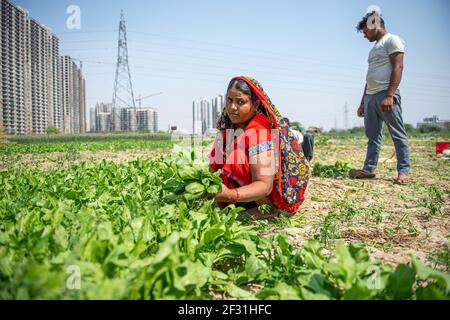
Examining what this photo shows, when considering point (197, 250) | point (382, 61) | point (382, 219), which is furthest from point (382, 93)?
point (197, 250)

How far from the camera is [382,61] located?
4.43 meters

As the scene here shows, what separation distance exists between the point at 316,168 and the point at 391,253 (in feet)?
11.2

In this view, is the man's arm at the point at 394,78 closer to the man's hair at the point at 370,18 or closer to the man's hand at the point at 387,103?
the man's hand at the point at 387,103

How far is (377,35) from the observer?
4.50m

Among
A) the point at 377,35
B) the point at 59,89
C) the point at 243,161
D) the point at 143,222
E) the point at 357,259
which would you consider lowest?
the point at 357,259

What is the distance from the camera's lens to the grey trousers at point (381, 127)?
4.26 meters

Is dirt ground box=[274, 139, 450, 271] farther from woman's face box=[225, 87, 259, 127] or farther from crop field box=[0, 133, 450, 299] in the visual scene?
woman's face box=[225, 87, 259, 127]

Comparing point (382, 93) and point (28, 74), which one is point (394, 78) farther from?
point (28, 74)

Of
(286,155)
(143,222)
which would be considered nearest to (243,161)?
(286,155)

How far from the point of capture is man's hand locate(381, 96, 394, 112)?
4.21 meters

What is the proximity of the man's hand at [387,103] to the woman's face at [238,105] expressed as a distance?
2484 mm

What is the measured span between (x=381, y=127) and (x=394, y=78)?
665 mm
